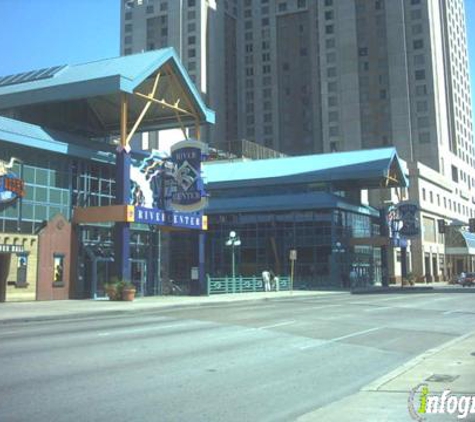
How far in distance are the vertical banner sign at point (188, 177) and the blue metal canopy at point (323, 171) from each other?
21.2m

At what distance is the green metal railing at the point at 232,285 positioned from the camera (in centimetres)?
4156

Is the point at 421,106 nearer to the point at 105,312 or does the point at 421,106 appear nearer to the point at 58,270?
the point at 58,270

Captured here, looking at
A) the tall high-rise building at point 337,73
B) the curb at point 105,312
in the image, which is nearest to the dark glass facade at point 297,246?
the curb at point 105,312

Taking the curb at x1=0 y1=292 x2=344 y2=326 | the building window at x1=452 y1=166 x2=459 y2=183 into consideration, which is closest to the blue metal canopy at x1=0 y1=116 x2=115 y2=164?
the curb at x1=0 y1=292 x2=344 y2=326

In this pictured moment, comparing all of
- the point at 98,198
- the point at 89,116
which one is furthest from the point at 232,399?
the point at 89,116

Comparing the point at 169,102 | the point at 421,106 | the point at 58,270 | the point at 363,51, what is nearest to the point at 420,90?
the point at 421,106

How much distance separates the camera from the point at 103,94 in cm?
3500

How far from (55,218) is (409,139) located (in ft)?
289

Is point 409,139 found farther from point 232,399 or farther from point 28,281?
point 232,399

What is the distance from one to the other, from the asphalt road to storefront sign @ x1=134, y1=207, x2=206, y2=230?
14.4 m

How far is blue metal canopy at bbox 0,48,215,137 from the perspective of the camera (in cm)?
3547

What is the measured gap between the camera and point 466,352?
12352mm

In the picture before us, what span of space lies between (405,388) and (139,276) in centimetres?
3209

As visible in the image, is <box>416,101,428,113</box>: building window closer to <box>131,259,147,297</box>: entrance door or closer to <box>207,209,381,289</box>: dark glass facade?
<box>207,209,381,289</box>: dark glass facade
